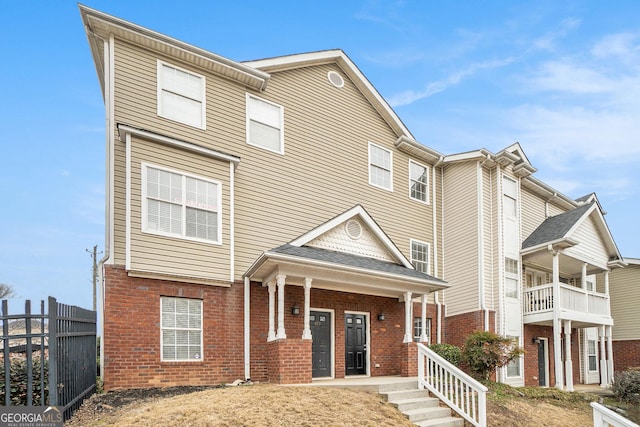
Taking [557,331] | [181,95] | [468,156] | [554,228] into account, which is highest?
[181,95]

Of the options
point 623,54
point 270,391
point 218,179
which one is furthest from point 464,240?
point 270,391

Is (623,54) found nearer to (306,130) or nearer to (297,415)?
(306,130)

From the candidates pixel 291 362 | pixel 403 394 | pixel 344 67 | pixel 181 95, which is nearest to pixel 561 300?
pixel 403 394

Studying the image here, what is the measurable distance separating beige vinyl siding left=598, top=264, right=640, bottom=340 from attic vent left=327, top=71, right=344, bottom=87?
61.3ft

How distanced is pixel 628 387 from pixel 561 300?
11.6 ft

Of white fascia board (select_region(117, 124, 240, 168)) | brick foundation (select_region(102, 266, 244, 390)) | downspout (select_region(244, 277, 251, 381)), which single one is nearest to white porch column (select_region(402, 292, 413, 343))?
downspout (select_region(244, 277, 251, 381))

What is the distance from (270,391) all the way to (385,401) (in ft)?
8.71

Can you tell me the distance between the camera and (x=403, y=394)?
37.1 feet

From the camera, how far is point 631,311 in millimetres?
25609

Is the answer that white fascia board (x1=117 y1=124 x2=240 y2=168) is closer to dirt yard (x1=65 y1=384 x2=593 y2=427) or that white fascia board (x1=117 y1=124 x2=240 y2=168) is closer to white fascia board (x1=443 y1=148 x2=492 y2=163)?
dirt yard (x1=65 y1=384 x2=593 y2=427)

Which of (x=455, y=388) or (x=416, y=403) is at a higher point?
(x=455, y=388)

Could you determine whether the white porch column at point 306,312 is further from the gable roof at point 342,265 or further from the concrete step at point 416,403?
the concrete step at point 416,403

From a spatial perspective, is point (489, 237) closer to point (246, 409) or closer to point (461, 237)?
point (461, 237)

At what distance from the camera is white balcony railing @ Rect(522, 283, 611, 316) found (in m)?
18.9
